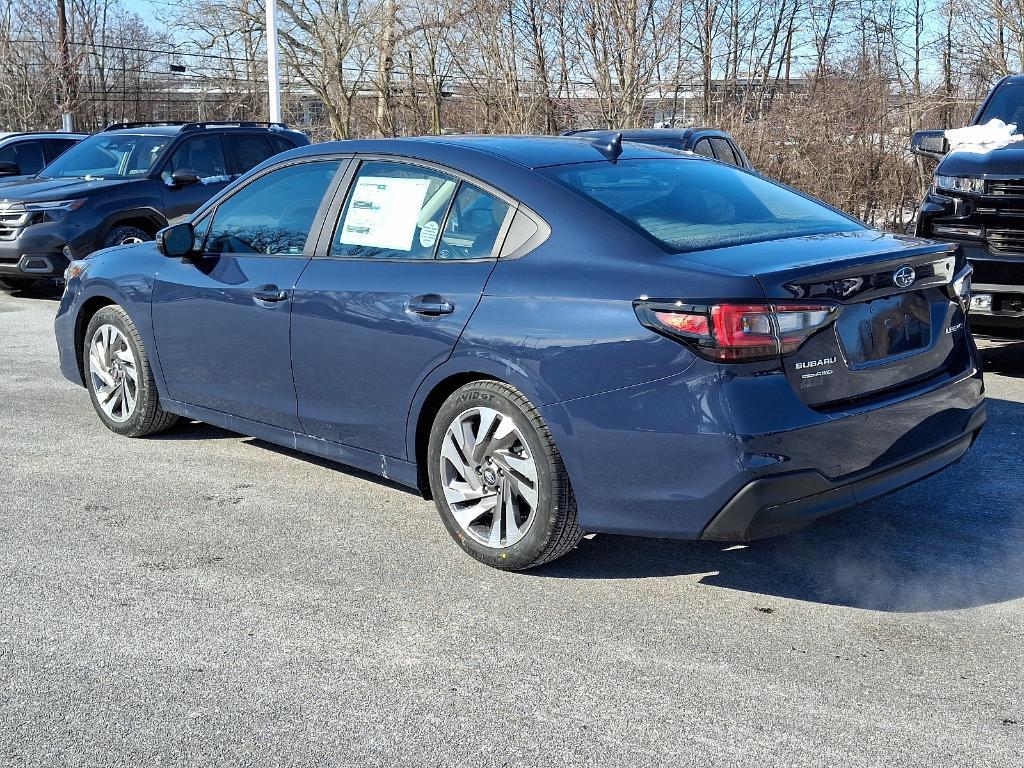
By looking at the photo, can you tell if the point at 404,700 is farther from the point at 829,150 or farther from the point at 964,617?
the point at 829,150

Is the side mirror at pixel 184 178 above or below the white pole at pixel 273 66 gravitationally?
below

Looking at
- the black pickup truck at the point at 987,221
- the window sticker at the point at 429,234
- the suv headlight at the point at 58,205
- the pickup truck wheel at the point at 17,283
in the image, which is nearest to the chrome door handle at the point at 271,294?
the window sticker at the point at 429,234

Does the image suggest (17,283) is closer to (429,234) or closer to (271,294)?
(271,294)

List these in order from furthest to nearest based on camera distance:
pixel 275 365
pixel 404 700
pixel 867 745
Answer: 1. pixel 275 365
2. pixel 404 700
3. pixel 867 745

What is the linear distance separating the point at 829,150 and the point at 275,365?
11.6 metres

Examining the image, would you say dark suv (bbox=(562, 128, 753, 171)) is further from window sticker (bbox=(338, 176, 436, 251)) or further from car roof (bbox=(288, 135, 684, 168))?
window sticker (bbox=(338, 176, 436, 251))

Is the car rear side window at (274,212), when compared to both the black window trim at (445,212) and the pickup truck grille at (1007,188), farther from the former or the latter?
the pickup truck grille at (1007,188)

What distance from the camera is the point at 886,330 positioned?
4148 mm

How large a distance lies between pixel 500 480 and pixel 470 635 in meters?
0.69

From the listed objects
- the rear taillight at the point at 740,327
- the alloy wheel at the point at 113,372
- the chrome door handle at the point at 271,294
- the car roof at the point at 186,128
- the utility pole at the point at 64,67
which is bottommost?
the alloy wheel at the point at 113,372

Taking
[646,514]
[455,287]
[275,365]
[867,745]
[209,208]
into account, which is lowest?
[867,745]

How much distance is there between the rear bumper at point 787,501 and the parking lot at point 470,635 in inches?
13.9

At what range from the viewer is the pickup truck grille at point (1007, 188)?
749 cm

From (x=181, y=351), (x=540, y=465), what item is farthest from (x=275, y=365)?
(x=540, y=465)
